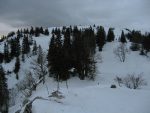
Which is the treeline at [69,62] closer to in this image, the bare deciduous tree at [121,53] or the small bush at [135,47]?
the bare deciduous tree at [121,53]

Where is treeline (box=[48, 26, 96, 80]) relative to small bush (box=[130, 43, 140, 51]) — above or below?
below

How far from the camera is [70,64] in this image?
69.2 metres

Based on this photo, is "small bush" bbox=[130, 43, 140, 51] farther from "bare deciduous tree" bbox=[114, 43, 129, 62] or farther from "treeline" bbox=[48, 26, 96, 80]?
"treeline" bbox=[48, 26, 96, 80]

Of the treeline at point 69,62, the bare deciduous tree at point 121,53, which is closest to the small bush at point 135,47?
the bare deciduous tree at point 121,53

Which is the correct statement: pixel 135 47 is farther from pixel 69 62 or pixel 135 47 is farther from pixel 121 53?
pixel 69 62

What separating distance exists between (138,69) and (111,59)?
13.1 metres

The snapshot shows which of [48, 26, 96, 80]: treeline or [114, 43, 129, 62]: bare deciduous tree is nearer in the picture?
[48, 26, 96, 80]: treeline

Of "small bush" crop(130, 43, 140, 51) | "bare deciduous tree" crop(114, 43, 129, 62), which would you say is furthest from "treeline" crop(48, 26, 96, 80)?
"small bush" crop(130, 43, 140, 51)

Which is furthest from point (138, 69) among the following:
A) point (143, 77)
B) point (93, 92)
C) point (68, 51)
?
point (93, 92)

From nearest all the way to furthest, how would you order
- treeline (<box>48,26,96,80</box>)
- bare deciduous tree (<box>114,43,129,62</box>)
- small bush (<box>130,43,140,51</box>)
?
1. treeline (<box>48,26,96,80</box>)
2. bare deciduous tree (<box>114,43,129,62</box>)
3. small bush (<box>130,43,140,51</box>)

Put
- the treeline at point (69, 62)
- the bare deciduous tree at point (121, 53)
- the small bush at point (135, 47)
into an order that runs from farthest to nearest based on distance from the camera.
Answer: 1. the small bush at point (135, 47)
2. the bare deciduous tree at point (121, 53)
3. the treeline at point (69, 62)

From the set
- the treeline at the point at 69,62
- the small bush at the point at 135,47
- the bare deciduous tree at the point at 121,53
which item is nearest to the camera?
the treeline at the point at 69,62

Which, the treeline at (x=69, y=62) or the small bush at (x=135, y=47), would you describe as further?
the small bush at (x=135, y=47)

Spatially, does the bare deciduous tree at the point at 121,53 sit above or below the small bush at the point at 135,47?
below
